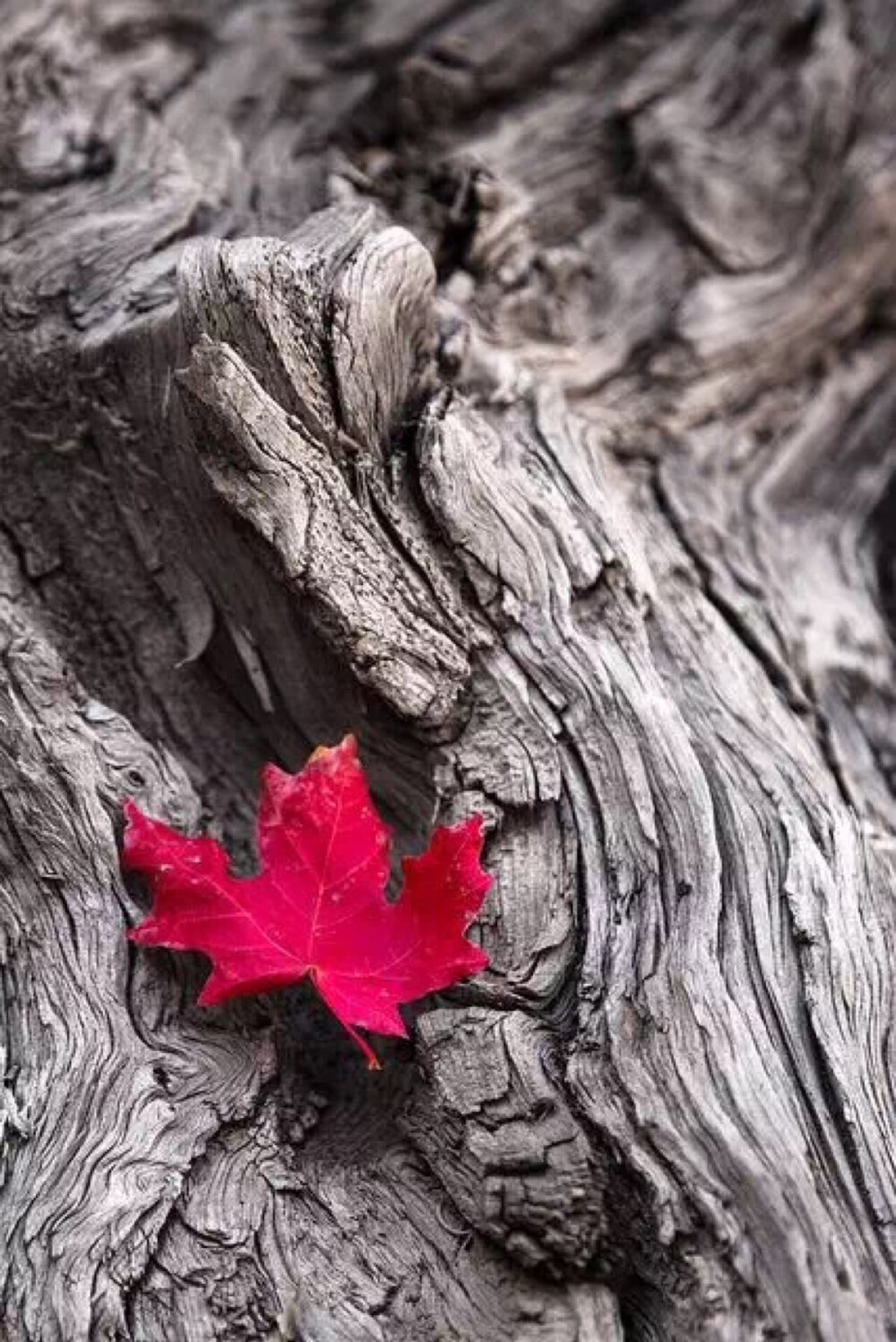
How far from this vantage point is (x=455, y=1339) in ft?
5.94

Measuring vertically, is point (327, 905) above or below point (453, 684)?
below

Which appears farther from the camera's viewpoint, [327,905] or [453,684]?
[453,684]

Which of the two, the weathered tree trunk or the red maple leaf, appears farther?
the red maple leaf

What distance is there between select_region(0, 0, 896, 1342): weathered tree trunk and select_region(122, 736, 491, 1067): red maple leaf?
0.11 m

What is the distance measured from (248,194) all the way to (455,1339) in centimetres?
243

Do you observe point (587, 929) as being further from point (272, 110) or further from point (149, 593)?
point (272, 110)

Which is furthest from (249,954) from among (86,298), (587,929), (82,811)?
(86,298)

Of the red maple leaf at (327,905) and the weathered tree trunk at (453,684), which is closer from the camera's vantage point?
the weathered tree trunk at (453,684)

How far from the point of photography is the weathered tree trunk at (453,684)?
5.99 ft

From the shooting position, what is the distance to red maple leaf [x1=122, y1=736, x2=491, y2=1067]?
6.44 ft

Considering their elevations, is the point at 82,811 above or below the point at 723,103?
below

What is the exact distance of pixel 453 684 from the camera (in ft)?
7.41

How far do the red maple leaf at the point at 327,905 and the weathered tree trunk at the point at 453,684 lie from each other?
11cm

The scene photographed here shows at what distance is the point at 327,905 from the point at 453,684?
460 millimetres
